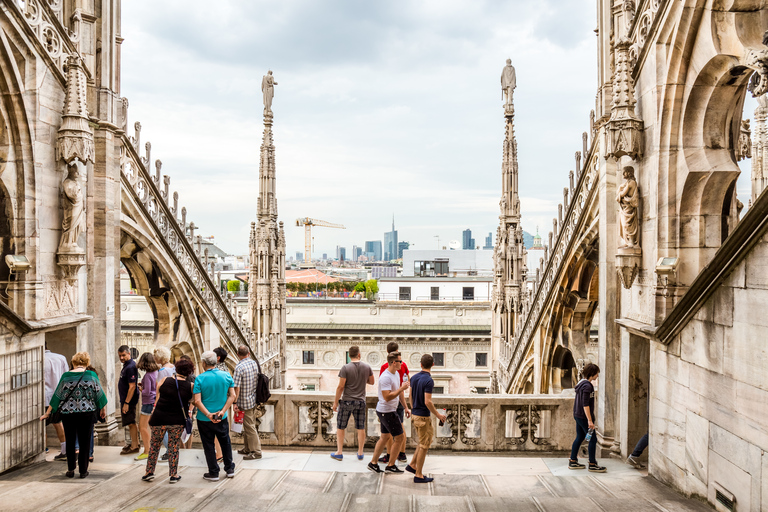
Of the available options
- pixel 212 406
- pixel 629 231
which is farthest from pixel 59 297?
pixel 629 231

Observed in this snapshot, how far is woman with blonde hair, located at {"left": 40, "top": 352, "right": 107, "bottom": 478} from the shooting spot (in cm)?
657

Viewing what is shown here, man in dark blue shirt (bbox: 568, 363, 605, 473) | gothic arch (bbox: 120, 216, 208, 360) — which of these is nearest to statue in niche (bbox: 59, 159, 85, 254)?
gothic arch (bbox: 120, 216, 208, 360)

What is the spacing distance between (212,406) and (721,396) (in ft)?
18.3

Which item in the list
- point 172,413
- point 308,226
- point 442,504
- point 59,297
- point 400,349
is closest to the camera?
point 442,504

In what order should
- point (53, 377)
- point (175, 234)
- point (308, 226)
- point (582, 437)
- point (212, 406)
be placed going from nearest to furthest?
point (212, 406)
point (582, 437)
point (53, 377)
point (175, 234)
point (308, 226)

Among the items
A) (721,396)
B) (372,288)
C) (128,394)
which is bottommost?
(372,288)

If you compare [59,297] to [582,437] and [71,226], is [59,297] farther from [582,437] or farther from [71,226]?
[582,437]

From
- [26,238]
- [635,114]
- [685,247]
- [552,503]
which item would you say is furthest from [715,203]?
[26,238]

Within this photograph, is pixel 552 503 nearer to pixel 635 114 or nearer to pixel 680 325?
pixel 680 325

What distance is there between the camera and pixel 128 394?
7.82m

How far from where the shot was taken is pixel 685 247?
7.00 m

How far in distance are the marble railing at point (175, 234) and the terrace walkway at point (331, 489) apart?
16.8ft

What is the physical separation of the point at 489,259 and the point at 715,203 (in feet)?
218

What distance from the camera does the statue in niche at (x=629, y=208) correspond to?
24.6 ft
